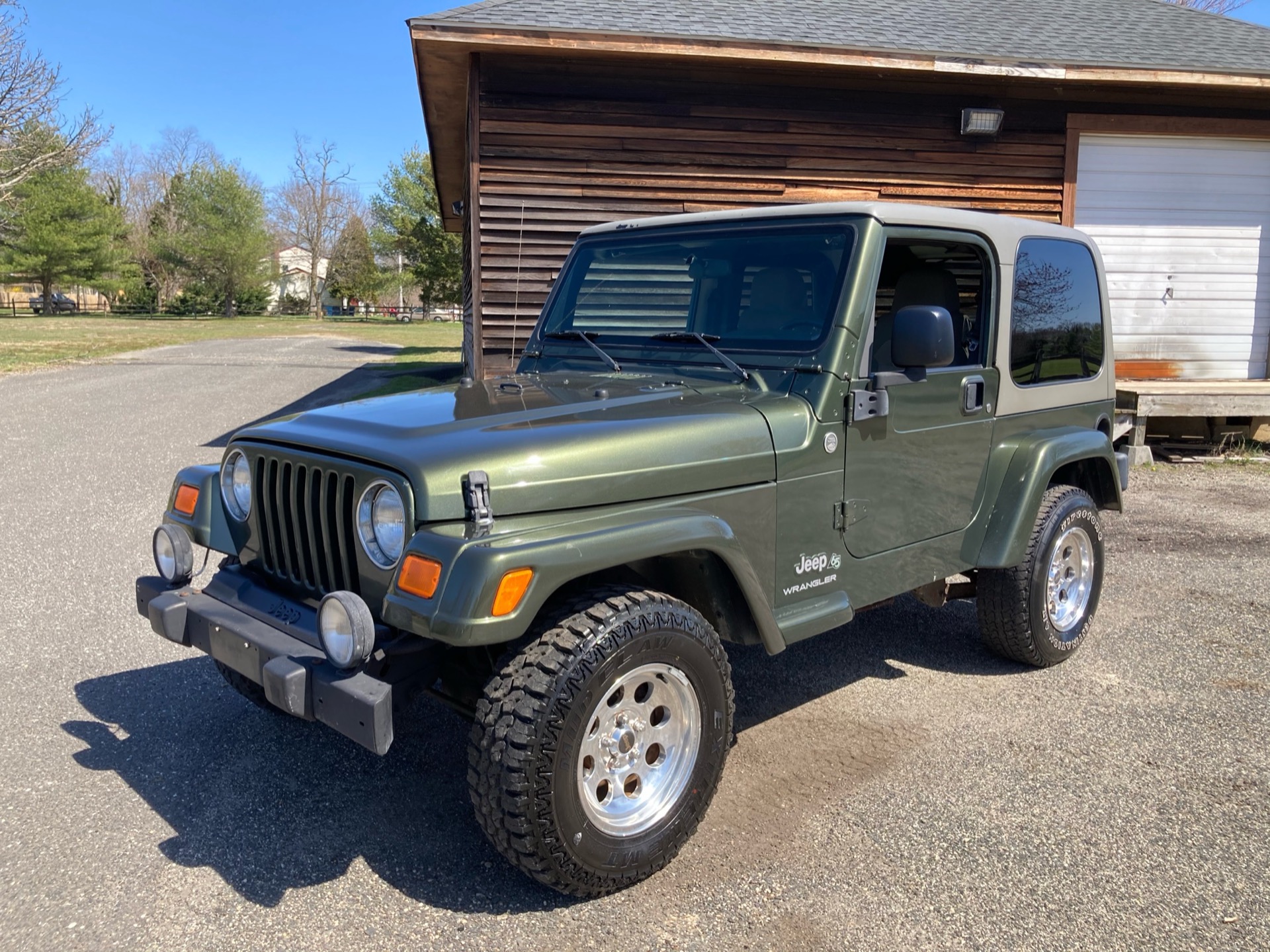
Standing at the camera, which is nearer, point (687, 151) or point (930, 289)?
point (930, 289)

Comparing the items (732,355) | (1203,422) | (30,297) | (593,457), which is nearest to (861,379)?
(732,355)

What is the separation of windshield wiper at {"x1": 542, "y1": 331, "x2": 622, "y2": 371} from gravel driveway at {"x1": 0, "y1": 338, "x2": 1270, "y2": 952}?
155 cm

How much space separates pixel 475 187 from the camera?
353 inches

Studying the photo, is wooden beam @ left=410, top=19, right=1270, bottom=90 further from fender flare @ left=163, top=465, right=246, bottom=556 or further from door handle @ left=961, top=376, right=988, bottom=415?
fender flare @ left=163, top=465, right=246, bottom=556

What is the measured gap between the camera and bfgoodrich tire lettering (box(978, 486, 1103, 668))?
4.11m

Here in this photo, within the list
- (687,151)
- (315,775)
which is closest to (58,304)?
(687,151)

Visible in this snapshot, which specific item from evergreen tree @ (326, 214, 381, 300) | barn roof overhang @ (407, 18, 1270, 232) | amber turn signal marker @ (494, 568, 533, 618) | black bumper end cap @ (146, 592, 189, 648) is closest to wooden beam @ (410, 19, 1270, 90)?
barn roof overhang @ (407, 18, 1270, 232)

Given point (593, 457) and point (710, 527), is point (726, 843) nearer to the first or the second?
point (710, 527)

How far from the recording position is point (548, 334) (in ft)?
13.6

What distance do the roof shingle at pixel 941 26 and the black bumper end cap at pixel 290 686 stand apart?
22.9ft

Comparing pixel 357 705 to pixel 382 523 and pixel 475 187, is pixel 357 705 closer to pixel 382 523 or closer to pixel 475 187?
pixel 382 523

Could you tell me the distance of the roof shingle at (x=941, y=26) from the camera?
8555mm

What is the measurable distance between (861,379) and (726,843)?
1.59 meters

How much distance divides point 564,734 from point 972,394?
2.23 meters
